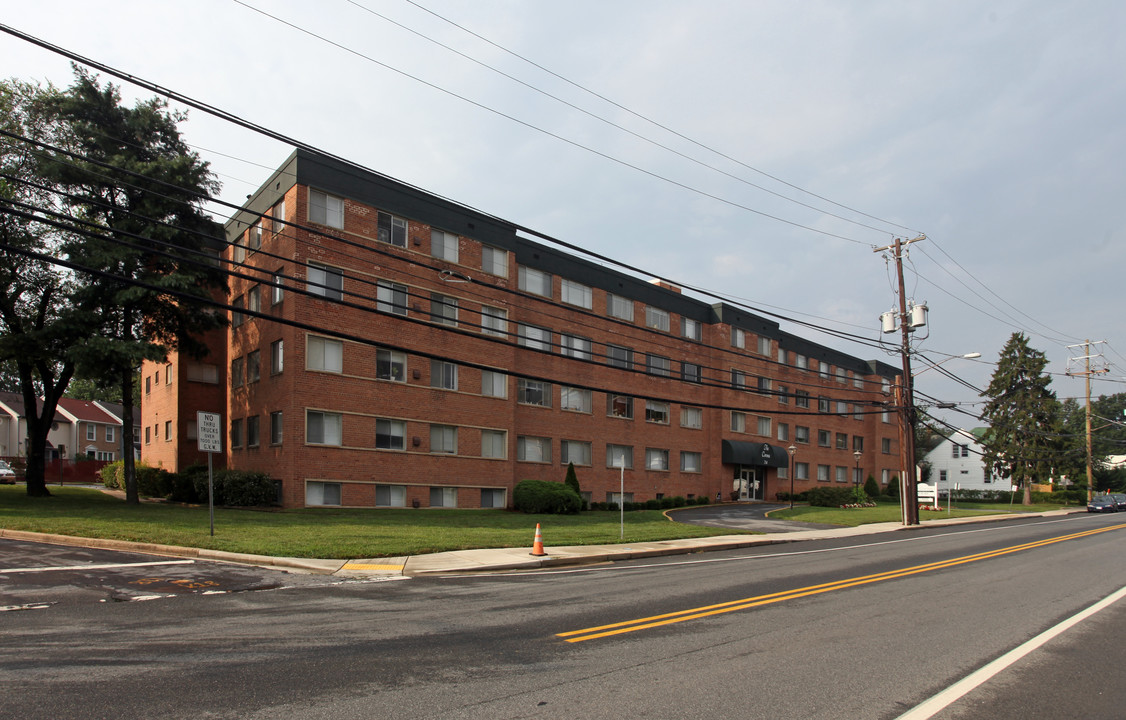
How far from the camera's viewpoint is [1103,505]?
52.2 m

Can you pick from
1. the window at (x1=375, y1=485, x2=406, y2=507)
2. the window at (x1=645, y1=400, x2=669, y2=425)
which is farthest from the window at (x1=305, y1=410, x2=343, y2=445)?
the window at (x1=645, y1=400, x2=669, y2=425)

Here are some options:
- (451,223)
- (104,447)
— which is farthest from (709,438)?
(104,447)

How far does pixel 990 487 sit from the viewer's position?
8481 cm

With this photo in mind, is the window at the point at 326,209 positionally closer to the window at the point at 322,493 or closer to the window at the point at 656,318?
the window at the point at 322,493

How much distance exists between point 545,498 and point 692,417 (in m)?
16.6

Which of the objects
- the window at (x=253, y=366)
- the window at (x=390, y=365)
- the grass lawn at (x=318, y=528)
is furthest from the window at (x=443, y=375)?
the window at (x=253, y=366)

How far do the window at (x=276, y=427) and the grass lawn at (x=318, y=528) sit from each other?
138 inches

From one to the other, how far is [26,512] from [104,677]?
59.1ft

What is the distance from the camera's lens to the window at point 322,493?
27250 mm

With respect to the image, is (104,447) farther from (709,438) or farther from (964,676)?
(964,676)

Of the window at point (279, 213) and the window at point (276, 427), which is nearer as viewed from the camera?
the window at point (276, 427)

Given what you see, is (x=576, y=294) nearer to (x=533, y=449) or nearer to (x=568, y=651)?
(x=533, y=449)

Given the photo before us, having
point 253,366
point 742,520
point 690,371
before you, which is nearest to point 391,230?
point 253,366

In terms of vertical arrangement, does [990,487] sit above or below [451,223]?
below
